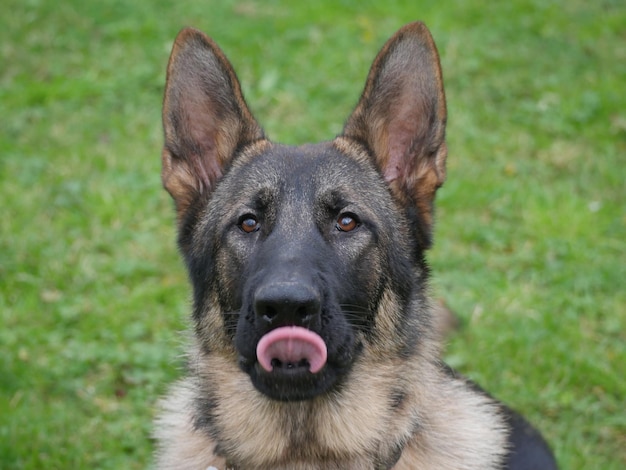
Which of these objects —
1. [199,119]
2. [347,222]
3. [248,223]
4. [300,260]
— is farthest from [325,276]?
[199,119]

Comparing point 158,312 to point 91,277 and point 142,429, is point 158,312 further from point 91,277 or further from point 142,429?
point 142,429

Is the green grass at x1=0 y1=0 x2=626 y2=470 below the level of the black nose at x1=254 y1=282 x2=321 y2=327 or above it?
below

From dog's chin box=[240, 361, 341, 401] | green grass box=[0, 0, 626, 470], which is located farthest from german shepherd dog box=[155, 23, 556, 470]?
green grass box=[0, 0, 626, 470]

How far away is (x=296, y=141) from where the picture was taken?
27.2 ft

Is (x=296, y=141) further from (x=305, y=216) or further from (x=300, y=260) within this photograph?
(x=300, y=260)

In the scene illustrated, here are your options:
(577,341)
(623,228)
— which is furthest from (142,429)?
(623,228)

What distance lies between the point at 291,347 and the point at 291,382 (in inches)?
7.5

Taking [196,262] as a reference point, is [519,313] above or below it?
below

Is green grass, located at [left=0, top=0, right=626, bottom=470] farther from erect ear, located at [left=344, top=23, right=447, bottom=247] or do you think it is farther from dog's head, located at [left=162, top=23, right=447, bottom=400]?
erect ear, located at [left=344, top=23, right=447, bottom=247]

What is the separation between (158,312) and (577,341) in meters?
3.30

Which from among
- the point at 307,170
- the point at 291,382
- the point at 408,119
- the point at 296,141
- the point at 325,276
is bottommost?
the point at 296,141

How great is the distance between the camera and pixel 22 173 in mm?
7801

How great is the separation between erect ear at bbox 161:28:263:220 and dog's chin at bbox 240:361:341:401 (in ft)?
4.02

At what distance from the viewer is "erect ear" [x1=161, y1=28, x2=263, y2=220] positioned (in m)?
4.05
